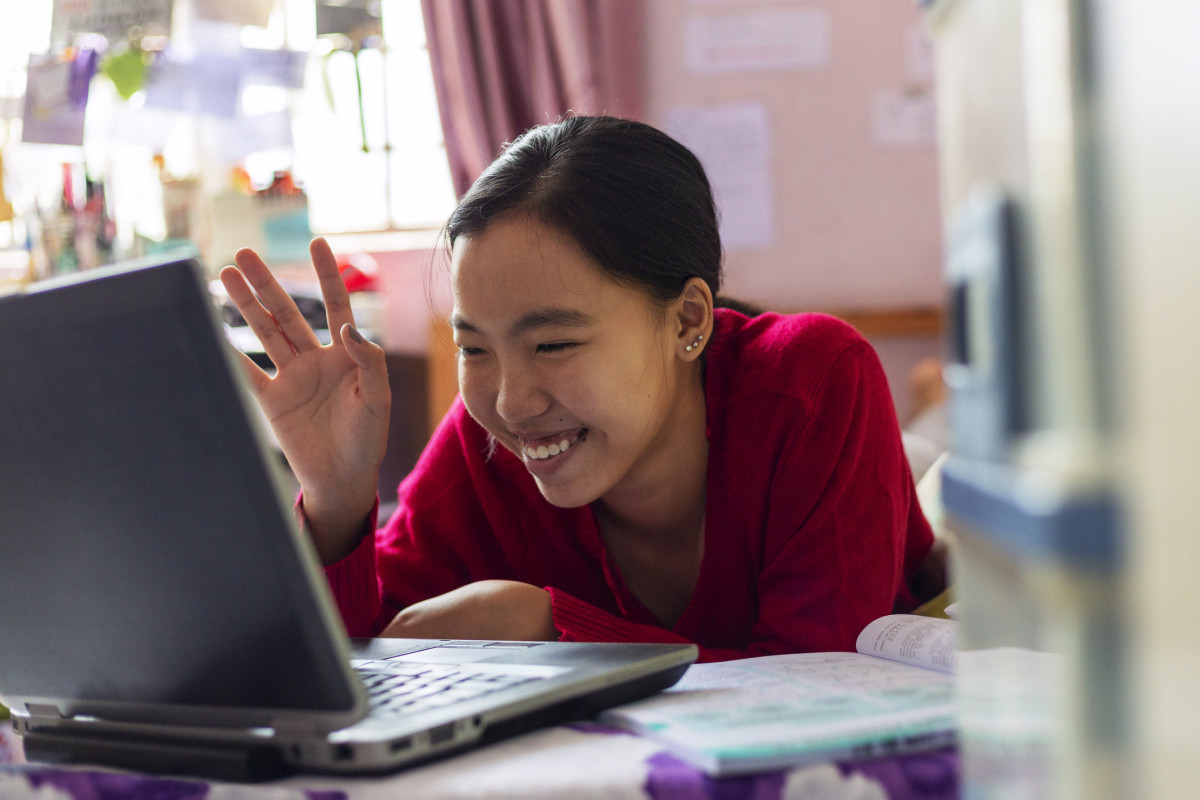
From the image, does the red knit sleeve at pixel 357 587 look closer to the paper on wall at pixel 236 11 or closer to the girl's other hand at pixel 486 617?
the girl's other hand at pixel 486 617

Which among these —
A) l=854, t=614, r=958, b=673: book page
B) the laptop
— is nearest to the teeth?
l=854, t=614, r=958, b=673: book page

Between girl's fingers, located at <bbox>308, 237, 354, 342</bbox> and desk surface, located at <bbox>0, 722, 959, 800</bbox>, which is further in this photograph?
girl's fingers, located at <bbox>308, 237, 354, 342</bbox>

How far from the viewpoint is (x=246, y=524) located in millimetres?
430

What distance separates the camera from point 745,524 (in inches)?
39.5

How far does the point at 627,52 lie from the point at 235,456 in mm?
2576

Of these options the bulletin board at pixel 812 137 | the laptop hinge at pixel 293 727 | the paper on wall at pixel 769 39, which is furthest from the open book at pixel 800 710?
the paper on wall at pixel 769 39

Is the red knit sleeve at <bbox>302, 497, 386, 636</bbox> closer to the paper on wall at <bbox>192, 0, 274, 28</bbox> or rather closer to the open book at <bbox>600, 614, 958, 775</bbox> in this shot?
the open book at <bbox>600, 614, 958, 775</bbox>

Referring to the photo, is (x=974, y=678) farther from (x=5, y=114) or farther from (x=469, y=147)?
(x=5, y=114)

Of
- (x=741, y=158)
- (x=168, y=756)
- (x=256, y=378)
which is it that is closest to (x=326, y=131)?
(x=741, y=158)

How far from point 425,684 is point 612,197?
0.56 metres

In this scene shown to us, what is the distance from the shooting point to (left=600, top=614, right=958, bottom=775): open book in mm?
425

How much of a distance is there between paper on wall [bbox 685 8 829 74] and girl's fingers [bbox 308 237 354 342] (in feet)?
6.67

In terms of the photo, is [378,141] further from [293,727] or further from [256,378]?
[293,727]

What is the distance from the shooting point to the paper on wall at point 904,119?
2.75 m
